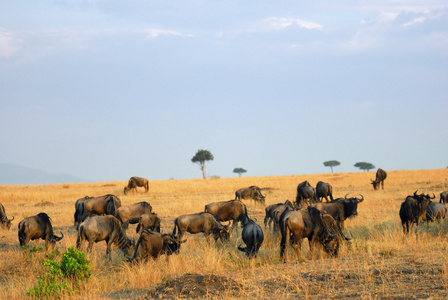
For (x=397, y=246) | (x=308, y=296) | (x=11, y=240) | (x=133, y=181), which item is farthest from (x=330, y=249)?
(x=133, y=181)

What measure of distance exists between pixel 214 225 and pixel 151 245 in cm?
291

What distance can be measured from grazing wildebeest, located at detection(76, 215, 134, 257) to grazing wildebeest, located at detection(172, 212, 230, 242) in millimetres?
1365

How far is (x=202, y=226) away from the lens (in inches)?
477

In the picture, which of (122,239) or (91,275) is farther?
(122,239)

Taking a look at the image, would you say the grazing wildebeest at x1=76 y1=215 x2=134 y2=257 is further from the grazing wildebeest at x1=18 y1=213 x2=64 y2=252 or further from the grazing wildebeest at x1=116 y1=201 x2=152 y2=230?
the grazing wildebeest at x1=116 y1=201 x2=152 y2=230

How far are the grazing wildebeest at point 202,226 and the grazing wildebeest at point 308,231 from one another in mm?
2455

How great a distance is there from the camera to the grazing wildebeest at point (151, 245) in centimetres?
948

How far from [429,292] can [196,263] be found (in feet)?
15.1

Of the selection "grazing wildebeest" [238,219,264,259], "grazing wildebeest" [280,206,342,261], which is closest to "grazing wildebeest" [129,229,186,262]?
"grazing wildebeest" [238,219,264,259]

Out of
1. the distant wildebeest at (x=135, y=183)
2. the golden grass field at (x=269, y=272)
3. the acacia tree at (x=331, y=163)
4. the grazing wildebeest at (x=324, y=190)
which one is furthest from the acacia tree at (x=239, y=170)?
the golden grass field at (x=269, y=272)

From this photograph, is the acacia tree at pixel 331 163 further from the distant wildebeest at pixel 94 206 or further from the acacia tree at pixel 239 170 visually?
the distant wildebeest at pixel 94 206

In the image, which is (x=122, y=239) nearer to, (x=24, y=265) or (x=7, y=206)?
(x=24, y=265)

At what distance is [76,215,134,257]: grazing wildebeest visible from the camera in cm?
1088

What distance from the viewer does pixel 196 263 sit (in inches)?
375
